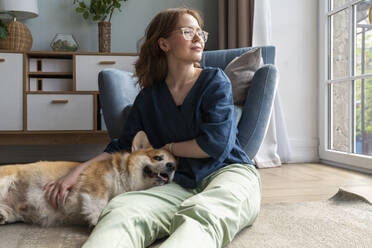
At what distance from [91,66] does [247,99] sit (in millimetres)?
1871

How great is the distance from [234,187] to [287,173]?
1689 millimetres

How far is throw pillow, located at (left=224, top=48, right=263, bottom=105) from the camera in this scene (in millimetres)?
1989

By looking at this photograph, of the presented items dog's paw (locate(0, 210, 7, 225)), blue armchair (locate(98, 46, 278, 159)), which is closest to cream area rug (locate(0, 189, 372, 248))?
dog's paw (locate(0, 210, 7, 225))

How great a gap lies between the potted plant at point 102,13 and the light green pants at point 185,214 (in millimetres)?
2391

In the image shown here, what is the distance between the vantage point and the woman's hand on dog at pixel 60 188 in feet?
4.24

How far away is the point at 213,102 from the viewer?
137 centimetres

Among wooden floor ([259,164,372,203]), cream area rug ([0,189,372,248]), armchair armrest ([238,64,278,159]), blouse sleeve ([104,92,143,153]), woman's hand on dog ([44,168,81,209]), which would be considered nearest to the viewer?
cream area rug ([0,189,372,248])

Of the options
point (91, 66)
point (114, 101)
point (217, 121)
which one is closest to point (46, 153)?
point (91, 66)

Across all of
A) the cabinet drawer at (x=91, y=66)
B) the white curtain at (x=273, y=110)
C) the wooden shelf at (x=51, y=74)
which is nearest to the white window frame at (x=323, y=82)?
the white curtain at (x=273, y=110)

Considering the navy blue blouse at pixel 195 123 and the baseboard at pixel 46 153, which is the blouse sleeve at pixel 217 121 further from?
the baseboard at pixel 46 153

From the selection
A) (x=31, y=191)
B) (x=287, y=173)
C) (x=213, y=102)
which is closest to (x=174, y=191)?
(x=213, y=102)

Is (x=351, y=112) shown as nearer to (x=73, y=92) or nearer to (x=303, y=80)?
(x=303, y=80)

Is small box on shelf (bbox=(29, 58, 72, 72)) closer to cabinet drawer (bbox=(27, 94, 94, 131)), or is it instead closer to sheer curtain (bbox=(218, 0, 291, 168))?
cabinet drawer (bbox=(27, 94, 94, 131))

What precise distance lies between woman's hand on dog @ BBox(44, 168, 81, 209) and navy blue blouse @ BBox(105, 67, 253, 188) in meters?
0.23
